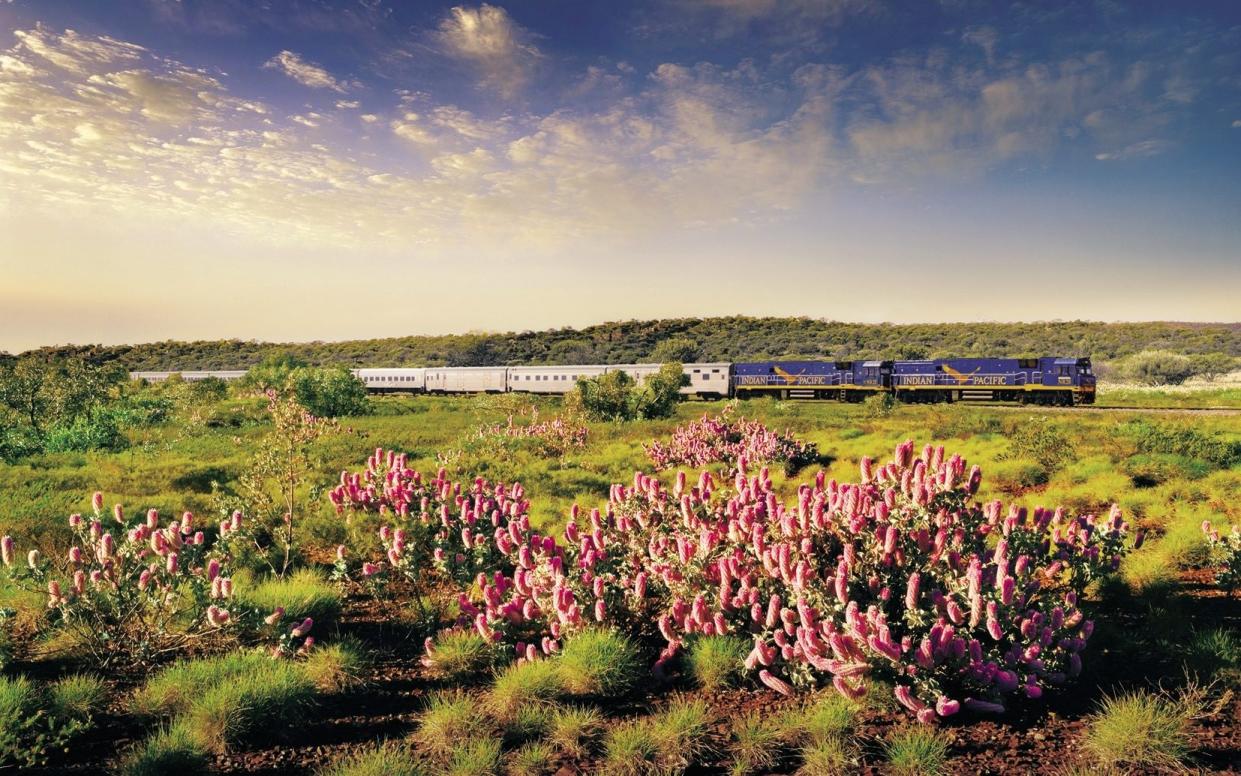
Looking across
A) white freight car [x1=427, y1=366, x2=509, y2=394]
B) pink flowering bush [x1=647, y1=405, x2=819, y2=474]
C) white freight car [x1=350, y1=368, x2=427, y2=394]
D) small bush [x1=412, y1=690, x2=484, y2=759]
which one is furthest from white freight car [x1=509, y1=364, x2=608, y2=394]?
small bush [x1=412, y1=690, x2=484, y2=759]

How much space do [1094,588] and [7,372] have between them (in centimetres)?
2601

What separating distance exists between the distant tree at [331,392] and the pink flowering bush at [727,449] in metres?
17.7

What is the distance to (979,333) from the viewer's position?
279 ft

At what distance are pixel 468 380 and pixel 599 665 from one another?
45.2 m

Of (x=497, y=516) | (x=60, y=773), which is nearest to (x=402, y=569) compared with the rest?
(x=497, y=516)

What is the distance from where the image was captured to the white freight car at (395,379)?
50344mm

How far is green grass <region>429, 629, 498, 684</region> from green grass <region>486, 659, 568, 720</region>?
14.1 inches

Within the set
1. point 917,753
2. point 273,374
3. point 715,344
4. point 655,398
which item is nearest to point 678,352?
point 715,344

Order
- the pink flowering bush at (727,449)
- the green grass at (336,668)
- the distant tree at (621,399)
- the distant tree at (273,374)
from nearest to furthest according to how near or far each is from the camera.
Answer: the green grass at (336,668) < the pink flowering bush at (727,449) < the distant tree at (621,399) < the distant tree at (273,374)

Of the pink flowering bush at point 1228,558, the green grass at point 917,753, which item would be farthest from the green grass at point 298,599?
the pink flowering bush at point 1228,558

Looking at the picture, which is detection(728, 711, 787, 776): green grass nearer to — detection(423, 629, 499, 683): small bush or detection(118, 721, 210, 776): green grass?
detection(423, 629, 499, 683): small bush

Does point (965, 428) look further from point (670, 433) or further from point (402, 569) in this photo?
point (402, 569)

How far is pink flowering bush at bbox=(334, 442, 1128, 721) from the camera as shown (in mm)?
4227

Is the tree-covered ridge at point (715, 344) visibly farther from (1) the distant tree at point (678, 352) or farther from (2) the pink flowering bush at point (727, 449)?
(2) the pink flowering bush at point (727, 449)
